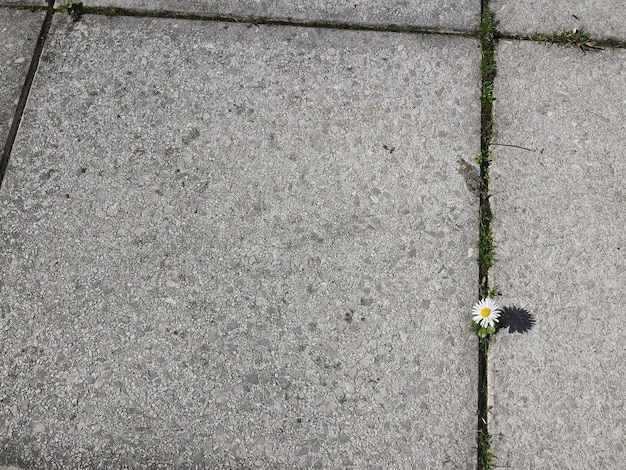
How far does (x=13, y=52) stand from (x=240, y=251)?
A: 153 centimetres

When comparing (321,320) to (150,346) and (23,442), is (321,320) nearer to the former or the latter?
(150,346)

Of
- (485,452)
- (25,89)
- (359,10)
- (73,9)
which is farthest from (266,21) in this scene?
(485,452)

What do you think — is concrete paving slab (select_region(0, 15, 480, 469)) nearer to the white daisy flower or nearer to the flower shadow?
the white daisy flower

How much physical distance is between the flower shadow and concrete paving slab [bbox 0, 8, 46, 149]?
2.38m

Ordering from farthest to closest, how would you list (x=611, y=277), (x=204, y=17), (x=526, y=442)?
(x=204, y=17), (x=611, y=277), (x=526, y=442)

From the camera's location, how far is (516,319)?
2.64 metres

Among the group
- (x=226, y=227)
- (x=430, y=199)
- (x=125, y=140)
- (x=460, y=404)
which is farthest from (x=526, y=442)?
(x=125, y=140)

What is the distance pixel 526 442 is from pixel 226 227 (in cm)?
152

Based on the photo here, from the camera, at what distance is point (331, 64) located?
3016 mm

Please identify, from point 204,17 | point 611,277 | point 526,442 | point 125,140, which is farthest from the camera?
point 204,17

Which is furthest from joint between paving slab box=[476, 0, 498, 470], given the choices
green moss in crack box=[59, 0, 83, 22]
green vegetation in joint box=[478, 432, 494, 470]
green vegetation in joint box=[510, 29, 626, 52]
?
→ green moss in crack box=[59, 0, 83, 22]

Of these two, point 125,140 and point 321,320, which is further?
point 125,140

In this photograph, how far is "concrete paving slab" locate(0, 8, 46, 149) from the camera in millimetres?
2979

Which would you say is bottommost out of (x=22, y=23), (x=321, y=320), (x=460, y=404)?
(x=460, y=404)
